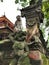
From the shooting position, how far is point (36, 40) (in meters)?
12.0

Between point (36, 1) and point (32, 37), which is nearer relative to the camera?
point (32, 37)

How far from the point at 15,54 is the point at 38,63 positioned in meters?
0.99

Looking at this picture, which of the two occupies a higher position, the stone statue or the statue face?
the statue face

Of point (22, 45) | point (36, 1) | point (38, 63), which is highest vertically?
point (36, 1)

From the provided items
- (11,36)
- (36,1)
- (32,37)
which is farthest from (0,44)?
(36,1)

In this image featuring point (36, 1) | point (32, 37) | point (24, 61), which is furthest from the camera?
point (36, 1)

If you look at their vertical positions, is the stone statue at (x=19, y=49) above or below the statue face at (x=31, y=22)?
below

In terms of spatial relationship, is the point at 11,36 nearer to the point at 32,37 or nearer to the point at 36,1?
the point at 32,37

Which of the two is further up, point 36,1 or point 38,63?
point 36,1

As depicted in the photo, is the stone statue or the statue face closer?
the stone statue

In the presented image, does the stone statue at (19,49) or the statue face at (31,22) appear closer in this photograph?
the stone statue at (19,49)

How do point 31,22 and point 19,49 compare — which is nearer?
point 19,49

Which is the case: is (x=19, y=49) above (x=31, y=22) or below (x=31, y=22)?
below

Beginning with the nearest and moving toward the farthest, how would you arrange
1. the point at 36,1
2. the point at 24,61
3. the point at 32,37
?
the point at 24,61 < the point at 32,37 < the point at 36,1
